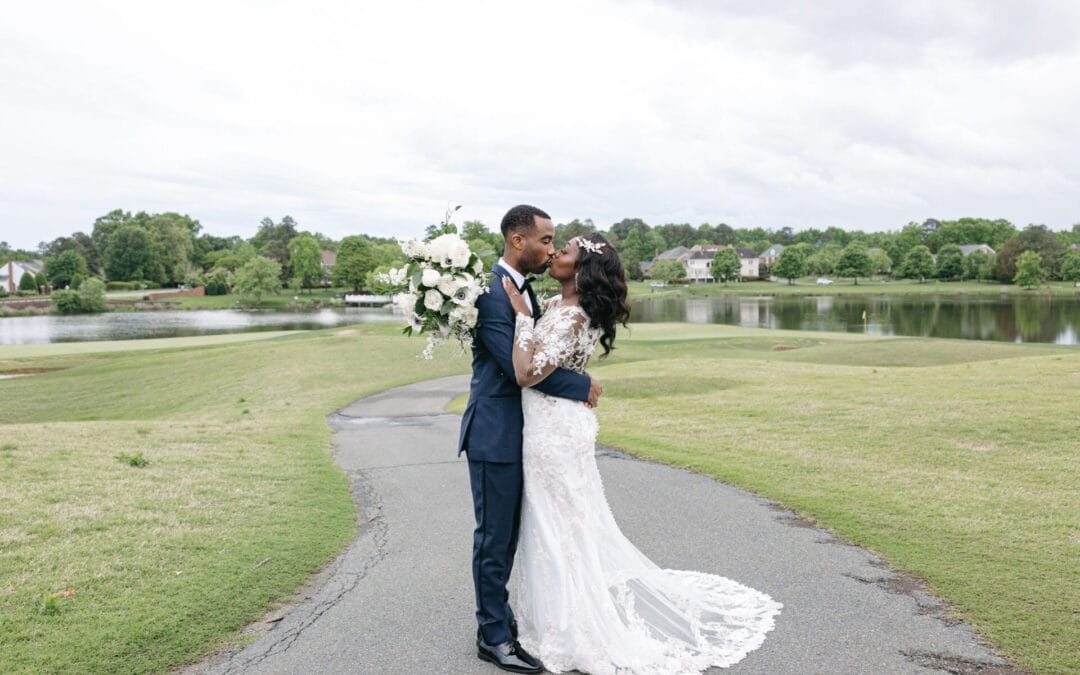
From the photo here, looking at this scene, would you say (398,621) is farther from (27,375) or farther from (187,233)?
(187,233)

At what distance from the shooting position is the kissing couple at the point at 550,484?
14.8 feet

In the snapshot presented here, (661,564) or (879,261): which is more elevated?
(879,261)

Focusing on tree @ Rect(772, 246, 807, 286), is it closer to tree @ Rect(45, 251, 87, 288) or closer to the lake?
the lake

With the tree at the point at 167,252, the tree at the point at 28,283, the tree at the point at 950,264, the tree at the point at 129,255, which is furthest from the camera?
the tree at the point at 950,264

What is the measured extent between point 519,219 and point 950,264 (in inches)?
5554

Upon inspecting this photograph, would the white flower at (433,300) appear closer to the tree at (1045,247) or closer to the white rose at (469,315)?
the white rose at (469,315)

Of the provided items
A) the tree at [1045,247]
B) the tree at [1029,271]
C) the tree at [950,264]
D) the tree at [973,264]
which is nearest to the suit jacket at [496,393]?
the tree at [1029,271]

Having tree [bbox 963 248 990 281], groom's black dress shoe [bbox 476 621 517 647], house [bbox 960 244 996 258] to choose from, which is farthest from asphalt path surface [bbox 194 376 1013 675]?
house [bbox 960 244 996 258]

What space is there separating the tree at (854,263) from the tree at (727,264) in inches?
755

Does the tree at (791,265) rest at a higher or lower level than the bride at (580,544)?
higher

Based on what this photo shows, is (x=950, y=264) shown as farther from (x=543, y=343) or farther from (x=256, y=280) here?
(x=543, y=343)

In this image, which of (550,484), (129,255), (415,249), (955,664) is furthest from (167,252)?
(955,664)

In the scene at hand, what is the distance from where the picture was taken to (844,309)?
243 ft

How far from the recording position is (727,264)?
5571 inches
